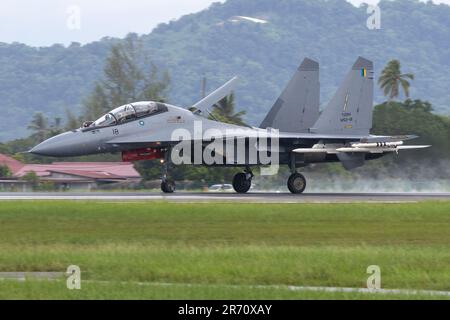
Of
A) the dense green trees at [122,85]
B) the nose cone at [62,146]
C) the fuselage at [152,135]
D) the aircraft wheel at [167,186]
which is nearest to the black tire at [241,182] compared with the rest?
the fuselage at [152,135]

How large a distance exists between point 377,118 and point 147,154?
20.9 metres

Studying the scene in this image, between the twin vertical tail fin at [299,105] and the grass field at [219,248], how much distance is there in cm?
986

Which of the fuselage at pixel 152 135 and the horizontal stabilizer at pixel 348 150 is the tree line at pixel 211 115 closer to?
the fuselage at pixel 152 135

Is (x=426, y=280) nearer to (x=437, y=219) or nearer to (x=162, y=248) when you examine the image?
(x=162, y=248)

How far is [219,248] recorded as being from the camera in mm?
18547

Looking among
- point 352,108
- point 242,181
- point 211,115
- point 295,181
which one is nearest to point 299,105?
point 352,108

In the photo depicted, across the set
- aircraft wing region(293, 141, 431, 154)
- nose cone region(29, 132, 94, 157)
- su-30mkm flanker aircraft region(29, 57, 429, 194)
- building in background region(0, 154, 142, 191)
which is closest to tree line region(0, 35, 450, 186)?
building in background region(0, 154, 142, 191)

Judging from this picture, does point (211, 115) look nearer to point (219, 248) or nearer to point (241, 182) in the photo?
point (241, 182)

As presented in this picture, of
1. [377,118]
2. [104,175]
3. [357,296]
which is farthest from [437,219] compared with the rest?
[104,175]

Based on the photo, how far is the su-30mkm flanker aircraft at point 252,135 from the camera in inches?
1321

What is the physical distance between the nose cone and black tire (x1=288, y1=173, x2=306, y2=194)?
8190 mm

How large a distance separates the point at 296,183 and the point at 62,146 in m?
9.14

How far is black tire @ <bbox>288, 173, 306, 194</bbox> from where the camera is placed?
3638 cm

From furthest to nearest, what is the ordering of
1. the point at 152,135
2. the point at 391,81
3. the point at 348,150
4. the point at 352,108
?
the point at 391,81 < the point at 352,108 < the point at 348,150 < the point at 152,135
